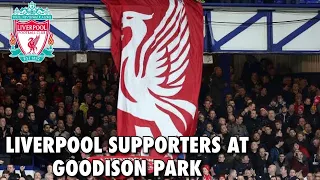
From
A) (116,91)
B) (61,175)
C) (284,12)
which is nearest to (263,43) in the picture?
(284,12)

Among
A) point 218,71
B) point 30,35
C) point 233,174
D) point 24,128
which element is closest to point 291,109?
point 218,71

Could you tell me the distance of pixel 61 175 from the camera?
30781mm

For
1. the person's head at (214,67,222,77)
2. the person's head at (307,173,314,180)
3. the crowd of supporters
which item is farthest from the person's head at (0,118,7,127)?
the person's head at (307,173,314,180)

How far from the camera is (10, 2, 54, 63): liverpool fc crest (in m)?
32.3

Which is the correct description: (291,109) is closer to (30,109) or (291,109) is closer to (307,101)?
(307,101)

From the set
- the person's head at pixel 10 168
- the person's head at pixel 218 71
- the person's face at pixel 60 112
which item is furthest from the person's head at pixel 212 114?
the person's head at pixel 10 168

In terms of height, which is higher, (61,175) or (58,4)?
(58,4)

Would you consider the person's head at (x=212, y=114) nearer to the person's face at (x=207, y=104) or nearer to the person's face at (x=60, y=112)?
the person's face at (x=207, y=104)

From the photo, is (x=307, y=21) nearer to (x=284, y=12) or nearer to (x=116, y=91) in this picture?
(x=284, y=12)

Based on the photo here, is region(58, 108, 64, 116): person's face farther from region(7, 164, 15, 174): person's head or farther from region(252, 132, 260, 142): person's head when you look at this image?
region(252, 132, 260, 142): person's head

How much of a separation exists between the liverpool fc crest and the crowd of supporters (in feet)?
4.13

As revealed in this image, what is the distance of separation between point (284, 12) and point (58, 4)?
5.20 m

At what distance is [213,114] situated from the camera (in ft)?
111

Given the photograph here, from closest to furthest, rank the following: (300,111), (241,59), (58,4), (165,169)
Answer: (165,169) → (58,4) → (300,111) → (241,59)
